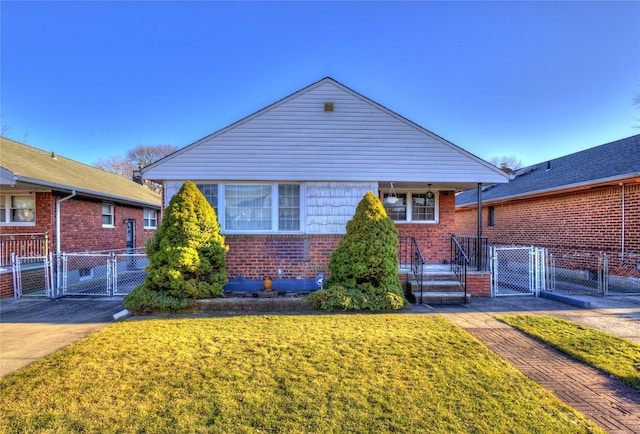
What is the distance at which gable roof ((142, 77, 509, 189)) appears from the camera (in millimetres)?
7812

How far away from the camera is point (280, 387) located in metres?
3.26

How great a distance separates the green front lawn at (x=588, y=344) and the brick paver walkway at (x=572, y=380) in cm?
16

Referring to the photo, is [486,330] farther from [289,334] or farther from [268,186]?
[268,186]

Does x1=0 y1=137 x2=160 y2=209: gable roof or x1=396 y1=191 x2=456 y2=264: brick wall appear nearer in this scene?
x1=0 y1=137 x2=160 y2=209: gable roof

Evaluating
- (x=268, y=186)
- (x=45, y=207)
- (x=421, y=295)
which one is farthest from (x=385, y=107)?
(x=45, y=207)

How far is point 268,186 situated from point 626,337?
7.84 meters

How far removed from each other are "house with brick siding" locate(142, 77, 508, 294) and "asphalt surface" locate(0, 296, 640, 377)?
2795mm

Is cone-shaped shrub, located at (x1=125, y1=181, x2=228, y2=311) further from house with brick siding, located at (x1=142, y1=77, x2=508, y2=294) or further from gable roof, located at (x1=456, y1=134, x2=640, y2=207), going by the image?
gable roof, located at (x1=456, y1=134, x2=640, y2=207)

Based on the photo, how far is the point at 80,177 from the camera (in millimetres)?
11711

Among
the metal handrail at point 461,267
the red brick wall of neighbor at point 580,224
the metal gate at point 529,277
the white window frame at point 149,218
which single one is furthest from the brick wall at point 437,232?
the white window frame at point 149,218

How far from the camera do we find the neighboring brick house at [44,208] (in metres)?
8.58

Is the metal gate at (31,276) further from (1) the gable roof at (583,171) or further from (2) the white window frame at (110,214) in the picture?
(1) the gable roof at (583,171)

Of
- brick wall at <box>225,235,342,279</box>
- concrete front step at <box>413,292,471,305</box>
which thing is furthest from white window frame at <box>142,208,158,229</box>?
concrete front step at <box>413,292,471,305</box>

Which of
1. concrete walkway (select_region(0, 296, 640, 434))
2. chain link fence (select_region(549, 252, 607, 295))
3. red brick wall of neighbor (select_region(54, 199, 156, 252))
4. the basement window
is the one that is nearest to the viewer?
concrete walkway (select_region(0, 296, 640, 434))
